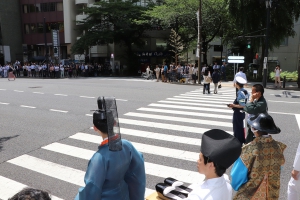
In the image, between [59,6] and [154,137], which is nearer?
[154,137]

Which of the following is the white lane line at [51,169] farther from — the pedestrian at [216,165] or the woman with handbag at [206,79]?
→ the woman with handbag at [206,79]

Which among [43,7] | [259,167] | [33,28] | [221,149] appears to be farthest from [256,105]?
[33,28]

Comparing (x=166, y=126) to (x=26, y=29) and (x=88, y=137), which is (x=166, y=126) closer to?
(x=88, y=137)

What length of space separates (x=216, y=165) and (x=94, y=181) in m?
0.98

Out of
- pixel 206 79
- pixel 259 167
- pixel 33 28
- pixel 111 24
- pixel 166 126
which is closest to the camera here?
pixel 259 167

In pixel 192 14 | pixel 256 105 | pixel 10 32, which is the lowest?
pixel 256 105

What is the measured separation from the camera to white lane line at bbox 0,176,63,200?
4.60m

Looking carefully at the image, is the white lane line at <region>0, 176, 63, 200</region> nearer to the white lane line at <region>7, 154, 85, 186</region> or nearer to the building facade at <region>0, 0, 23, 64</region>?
the white lane line at <region>7, 154, 85, 186</region>

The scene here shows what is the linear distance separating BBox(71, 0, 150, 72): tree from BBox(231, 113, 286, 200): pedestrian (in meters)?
32.3

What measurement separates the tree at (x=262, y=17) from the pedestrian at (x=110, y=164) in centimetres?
2257

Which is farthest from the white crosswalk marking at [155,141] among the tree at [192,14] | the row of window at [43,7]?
the row of window at [43,7]

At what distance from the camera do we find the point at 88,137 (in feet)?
25.4

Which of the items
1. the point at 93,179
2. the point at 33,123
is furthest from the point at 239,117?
the point at 33,123

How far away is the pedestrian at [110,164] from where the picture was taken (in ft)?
7.14
